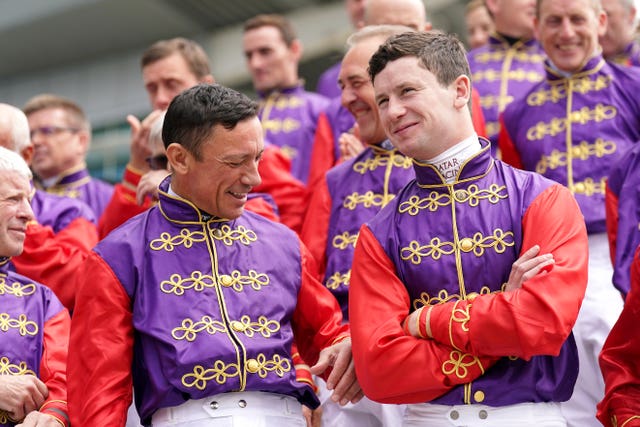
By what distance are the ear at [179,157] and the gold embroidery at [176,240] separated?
22cm

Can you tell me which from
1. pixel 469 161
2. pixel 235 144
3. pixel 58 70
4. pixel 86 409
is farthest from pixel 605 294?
pixel 58 70

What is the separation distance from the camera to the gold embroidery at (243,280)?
147 inches

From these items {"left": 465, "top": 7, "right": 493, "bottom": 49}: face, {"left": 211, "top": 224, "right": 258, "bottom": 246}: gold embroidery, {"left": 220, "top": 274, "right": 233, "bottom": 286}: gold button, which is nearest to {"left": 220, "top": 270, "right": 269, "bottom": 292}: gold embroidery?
{"left": 220, "top": 274, "right": 233, "bottom": 286}: gold button

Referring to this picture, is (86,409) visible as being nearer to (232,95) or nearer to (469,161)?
(232,95)

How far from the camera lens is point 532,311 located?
3.19 m

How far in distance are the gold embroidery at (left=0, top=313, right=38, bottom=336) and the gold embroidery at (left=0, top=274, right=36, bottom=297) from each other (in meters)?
0.11

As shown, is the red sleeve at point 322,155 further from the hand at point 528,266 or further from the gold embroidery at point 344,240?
the hand at point 528,266

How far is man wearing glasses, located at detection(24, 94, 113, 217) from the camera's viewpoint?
659cm

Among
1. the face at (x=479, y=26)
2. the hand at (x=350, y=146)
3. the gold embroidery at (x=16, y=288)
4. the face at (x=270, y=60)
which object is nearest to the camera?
the gold embroidery at (x=16, y=288)

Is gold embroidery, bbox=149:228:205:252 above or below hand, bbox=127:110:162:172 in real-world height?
below

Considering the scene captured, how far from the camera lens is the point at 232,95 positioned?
12.5ft

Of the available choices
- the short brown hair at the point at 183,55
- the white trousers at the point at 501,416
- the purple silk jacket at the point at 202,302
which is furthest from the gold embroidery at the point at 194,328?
the short brown hair at the point at 183,55

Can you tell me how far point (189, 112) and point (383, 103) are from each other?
69 centimetres

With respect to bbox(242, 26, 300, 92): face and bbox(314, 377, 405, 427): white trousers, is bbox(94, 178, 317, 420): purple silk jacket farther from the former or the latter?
bbox(242, 26, 300, 92): face
